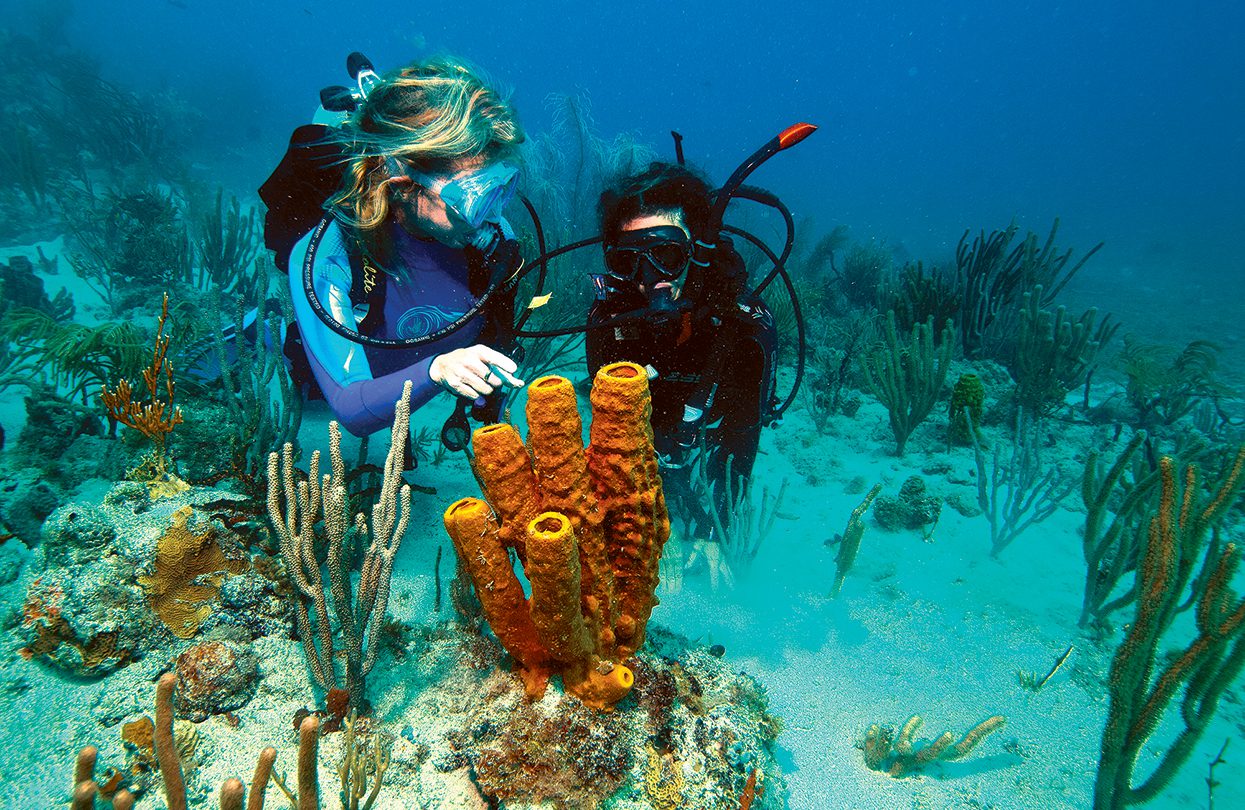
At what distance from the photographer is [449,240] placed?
2965 mm

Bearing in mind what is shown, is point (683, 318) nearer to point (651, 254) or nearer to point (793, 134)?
point (651, 254)

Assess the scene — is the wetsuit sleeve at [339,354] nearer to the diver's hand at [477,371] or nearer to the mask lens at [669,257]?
the diver's hand at [477,371]

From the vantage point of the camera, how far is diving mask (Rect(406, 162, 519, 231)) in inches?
104

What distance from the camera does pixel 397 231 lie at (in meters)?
3.06

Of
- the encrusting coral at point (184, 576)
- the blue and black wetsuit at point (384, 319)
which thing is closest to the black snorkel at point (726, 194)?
the blue and black wetsuit at point (384, 319)

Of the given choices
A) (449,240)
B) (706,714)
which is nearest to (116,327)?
(449,240)

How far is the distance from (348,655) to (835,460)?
16.1ft

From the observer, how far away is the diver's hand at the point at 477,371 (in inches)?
78.0

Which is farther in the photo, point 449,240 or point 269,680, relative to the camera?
point 449,240

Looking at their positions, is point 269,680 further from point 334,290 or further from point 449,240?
point 449,240

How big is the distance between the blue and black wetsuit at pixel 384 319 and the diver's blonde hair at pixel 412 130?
1.12 feet

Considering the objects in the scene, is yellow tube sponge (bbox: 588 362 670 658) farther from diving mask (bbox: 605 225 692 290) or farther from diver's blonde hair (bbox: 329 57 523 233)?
diving mask (bbox: 605 225 692 290)

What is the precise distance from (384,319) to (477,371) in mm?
1512

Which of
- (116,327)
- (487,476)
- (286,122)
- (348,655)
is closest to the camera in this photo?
(487,476)
